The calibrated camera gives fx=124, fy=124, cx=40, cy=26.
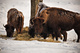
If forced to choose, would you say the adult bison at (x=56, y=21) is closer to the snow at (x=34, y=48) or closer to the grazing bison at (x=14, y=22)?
the grazing bison at (x=14, y=22)

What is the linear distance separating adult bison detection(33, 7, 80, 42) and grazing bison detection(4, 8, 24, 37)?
148mm

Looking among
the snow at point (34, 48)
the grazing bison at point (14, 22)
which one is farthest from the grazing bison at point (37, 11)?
the snow at point (34, 48)

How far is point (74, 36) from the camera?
1.26 m

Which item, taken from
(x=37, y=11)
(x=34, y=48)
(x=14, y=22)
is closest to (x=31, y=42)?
(x=34, y=48)

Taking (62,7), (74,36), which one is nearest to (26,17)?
(62,7)

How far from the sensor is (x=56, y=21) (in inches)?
51.1

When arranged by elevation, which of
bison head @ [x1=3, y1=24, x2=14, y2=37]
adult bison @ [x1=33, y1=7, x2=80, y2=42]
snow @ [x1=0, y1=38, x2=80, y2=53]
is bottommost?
snow @ [x1=0, y1=38, x2=80, y2=53]

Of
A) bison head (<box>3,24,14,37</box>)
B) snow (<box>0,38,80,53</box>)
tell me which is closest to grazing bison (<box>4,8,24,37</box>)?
bison head (<box>3,24,14,37</box>)

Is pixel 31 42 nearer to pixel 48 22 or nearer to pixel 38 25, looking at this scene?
pixel 38 25

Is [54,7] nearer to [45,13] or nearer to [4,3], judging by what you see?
[45,13]

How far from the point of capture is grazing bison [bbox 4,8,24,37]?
1256mm

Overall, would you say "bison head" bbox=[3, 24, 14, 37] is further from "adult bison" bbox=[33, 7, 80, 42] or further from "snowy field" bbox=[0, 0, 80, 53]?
"adult bison" bbox=[33, 7, 80, 42]

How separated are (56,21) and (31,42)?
367mm

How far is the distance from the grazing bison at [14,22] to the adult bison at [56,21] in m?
0.15
